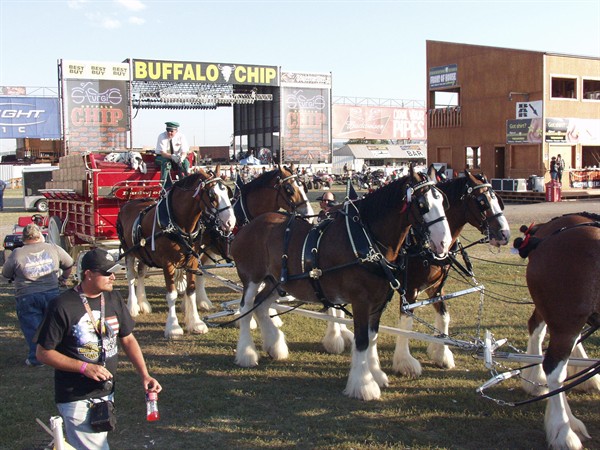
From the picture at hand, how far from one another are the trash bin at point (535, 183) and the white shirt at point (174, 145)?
22164 mm

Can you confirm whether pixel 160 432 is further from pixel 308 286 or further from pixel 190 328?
pixel 190 328

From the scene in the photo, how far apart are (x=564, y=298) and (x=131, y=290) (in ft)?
23.0

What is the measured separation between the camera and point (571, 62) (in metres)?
31.0

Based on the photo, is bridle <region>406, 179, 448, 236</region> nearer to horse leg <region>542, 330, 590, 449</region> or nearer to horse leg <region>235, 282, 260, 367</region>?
horse leg <region>542, 330, 590, 449</region>

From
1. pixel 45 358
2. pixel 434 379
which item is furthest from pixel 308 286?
pixel 45 358

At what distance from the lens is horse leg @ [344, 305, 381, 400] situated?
6133mm

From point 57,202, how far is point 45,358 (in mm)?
10405

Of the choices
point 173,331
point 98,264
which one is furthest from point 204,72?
point 98,264

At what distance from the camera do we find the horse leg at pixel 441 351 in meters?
7.13

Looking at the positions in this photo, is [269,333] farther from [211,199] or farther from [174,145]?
[174,145]

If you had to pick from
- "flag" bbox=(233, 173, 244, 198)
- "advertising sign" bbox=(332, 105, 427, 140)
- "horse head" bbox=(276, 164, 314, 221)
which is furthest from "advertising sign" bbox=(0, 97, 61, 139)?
"horse head" bbox=(276, 164, 314, 221)

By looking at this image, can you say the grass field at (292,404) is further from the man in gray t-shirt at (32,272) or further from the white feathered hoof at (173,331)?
the man in gray t-shirt at (32,272)

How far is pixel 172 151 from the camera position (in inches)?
426

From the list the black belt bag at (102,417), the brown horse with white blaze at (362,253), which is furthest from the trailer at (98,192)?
the black belt bag at (102,417)
